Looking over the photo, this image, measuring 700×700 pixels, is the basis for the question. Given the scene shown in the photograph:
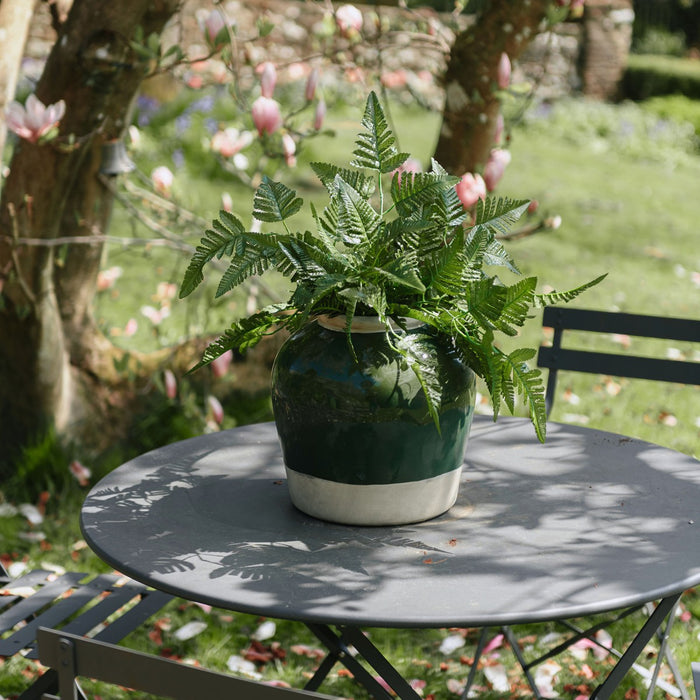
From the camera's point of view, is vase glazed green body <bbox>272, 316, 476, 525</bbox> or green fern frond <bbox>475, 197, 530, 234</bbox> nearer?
vase glazed green body <bbox>272, 316, 476, 525</bbox>

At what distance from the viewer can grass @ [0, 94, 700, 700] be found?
286cm

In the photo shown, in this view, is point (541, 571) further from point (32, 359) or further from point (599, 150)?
point (599, 150)

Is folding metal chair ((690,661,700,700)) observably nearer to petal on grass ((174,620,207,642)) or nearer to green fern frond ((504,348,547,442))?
green fern frond ((504,348,547,442))

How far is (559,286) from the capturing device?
20.4 ft

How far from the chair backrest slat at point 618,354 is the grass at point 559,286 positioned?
0.79 meters

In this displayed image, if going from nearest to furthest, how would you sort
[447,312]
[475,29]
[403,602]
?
[403,602], [447,312], [475,29]

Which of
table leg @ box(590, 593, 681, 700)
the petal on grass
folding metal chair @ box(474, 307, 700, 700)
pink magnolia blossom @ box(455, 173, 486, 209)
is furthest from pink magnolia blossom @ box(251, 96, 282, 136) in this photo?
table leg @ box(590, 593, 681, 700)

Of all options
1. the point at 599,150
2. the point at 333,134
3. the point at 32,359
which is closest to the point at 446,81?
the point at 333,134

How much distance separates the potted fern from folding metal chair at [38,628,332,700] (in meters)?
0.55

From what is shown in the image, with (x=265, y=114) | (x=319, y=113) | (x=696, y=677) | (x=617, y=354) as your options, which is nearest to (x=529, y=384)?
(x=696, y=677)

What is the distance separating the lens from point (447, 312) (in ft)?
5.79

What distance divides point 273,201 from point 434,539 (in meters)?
0.69

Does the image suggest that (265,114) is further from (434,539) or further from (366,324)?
(434,539)

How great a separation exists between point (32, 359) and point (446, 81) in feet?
5.88
